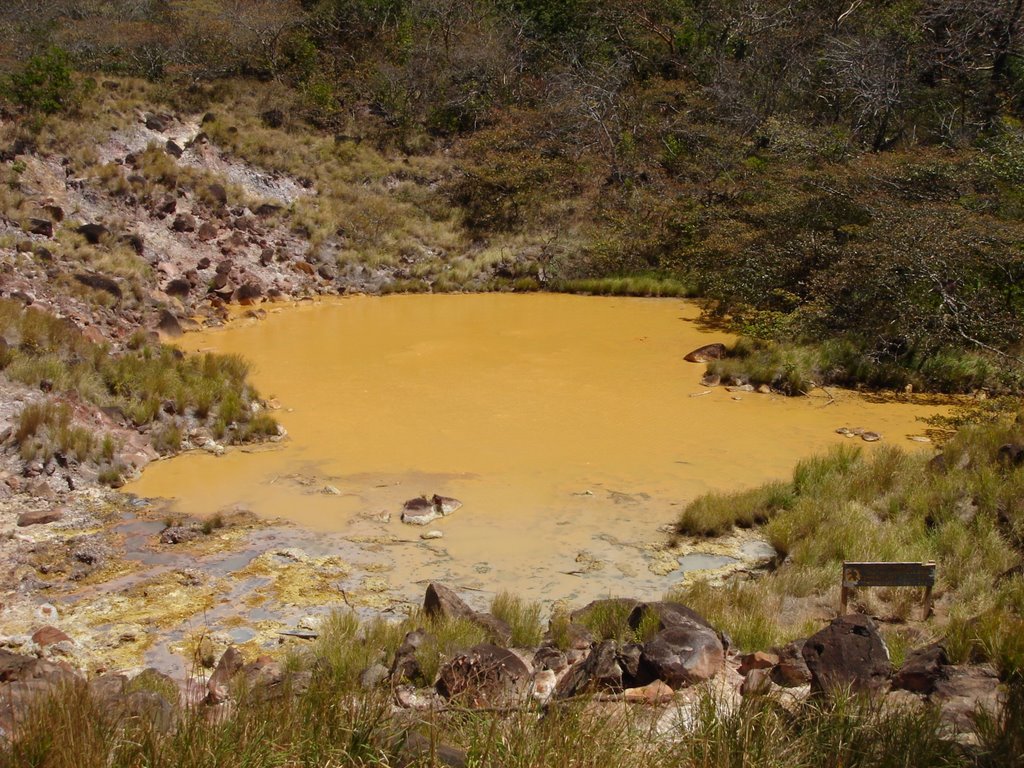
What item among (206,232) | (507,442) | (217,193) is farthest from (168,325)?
(507,442)

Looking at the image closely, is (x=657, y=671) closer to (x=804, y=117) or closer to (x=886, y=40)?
(x=804, y=117)

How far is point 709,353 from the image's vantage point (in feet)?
45.2

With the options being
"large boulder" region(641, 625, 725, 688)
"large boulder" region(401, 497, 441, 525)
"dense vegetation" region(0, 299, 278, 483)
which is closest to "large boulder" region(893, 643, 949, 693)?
"large boulder" region(641, 625, 725, 688)

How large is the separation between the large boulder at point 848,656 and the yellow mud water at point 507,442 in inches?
92.5

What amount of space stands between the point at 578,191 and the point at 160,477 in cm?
1578

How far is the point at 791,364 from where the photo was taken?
12.7m

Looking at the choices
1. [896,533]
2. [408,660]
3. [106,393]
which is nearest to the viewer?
[408,660]

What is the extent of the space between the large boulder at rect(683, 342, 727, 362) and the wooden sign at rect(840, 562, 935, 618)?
825 cm

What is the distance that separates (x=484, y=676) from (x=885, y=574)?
238cm

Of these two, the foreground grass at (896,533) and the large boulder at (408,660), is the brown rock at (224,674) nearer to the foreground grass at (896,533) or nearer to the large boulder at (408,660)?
the large boulder at (408,660)

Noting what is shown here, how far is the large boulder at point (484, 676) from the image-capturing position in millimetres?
4453

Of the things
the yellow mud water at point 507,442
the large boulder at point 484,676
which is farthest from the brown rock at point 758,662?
the yellow mud water at point 507,442

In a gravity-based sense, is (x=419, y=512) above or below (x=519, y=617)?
below

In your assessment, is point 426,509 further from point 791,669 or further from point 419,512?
point 791,669
